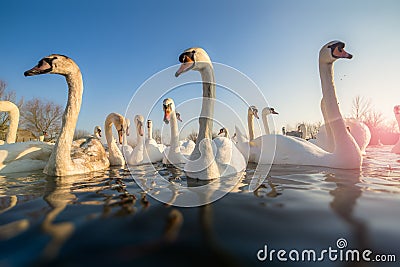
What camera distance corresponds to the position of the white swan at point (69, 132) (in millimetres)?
4254

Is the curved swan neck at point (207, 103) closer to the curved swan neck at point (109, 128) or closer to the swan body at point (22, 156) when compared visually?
the swan body at point (22, 156)

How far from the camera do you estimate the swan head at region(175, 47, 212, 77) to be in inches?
128

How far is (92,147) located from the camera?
577cm

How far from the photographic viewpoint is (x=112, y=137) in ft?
22.4

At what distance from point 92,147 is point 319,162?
5739 mm

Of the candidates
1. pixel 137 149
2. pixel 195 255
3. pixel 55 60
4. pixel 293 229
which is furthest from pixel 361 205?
pixel 137 149

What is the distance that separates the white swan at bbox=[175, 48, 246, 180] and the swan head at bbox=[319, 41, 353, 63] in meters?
2.97

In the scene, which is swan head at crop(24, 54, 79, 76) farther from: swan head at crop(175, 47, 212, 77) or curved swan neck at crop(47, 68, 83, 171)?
swan head at crop(175, 47, 212, 77)

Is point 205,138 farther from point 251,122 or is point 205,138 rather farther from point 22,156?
point 251,122

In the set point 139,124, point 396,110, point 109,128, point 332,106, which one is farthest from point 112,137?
point 396,110

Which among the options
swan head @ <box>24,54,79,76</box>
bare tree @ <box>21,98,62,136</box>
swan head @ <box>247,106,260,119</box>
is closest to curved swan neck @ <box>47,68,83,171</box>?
swan head @ <box>24,54,79,76</box>

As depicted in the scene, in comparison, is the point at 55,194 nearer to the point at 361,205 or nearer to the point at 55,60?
the point at 55,60

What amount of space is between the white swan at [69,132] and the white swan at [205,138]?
261 centimetres
